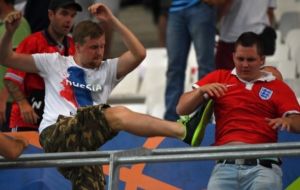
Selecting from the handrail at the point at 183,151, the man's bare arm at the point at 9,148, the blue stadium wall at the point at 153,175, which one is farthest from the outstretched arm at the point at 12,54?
the handrail at the point at 183,151

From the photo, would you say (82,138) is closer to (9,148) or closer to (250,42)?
(9,148)

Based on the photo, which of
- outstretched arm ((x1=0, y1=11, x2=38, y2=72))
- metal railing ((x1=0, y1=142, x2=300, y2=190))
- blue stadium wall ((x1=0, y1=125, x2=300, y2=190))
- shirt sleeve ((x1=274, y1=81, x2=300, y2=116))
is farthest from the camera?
blue stadium wall ((x1=0, y1=125, x2=300, y2=190))

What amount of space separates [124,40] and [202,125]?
3.17 feet

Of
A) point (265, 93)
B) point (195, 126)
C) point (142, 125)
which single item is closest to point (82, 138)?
point (142, 125)

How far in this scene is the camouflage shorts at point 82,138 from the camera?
21.3 ft

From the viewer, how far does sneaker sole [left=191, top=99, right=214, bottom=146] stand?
6531 mm

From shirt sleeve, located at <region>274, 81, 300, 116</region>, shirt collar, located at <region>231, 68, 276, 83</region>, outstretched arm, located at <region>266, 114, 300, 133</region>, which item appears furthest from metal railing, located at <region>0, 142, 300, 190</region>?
shirt collar, located at <region>231, 68, 276, 83</region>

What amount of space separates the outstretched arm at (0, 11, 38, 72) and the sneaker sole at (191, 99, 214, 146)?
130 cm

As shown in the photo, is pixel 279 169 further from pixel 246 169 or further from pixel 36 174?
pixel 36 174

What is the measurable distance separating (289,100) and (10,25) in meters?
1.89

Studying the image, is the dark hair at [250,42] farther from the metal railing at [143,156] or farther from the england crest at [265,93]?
the metal railing at [143,156]

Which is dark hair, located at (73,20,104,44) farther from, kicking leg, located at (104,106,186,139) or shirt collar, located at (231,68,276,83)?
shirt collar, located at (231,68,276,83)

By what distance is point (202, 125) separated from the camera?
6.62 meters

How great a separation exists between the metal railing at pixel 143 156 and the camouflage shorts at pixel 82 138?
279 mm
